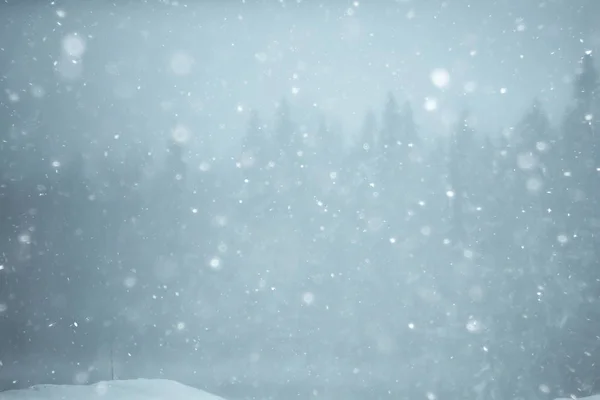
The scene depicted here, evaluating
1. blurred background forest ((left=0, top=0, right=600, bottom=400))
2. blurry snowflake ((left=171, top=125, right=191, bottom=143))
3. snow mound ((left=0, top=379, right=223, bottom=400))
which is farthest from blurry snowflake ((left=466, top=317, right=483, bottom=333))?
blurry snowflake ((left=171, top=125, right=191, bottom=143))

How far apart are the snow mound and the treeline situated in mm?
11204

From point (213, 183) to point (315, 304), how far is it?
1307cm

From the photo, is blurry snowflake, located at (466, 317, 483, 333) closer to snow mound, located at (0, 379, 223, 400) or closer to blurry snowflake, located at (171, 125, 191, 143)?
snow mound, located at (0, 379, 223, 400)

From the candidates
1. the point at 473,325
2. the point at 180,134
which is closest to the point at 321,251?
the point at 473,325

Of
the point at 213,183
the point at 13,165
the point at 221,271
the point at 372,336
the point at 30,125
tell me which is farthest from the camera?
the point at 30,125

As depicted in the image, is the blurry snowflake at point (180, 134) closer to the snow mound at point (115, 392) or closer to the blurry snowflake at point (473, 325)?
the snow mound at point (115, 392)

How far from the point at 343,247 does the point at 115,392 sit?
51.5 feet

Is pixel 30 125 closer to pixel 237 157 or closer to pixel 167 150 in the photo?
pixel 167 150

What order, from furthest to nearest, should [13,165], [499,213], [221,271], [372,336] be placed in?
[13,165]
[221,271]
[372,336]
[499,213]

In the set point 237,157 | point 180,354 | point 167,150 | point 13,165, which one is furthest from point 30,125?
point 180,354

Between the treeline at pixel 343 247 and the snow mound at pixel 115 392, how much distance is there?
36.8ft

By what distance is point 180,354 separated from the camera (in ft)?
84.3

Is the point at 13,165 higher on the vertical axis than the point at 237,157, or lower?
higher

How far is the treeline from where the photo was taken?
18.4 metres
